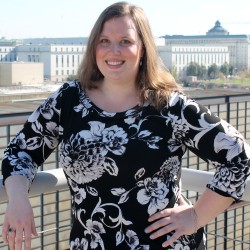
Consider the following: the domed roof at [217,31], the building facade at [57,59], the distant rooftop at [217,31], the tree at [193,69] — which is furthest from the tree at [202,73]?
the domed roof at [217,31]

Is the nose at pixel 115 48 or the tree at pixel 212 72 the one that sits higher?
the nose at pixel 115 48

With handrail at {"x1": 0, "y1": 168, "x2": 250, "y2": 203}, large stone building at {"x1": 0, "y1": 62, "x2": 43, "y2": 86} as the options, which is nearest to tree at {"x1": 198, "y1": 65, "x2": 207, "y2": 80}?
large stone building at {"x1": 0, "y1": 62, "x2": 43, "y2": 86}

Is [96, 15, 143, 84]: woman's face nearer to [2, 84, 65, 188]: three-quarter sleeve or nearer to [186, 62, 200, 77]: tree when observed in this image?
[2, 84, 65, 188]: three-quarter sleeve

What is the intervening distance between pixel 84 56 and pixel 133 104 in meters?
0.20

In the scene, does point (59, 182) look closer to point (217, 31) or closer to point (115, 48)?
point (115, 48)

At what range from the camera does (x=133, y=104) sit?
141 cm

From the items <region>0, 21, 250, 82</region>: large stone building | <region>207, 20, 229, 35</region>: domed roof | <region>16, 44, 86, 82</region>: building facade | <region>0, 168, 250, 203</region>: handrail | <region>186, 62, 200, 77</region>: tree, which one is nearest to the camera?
<region>0, 168, 250, 203</region>: handrail

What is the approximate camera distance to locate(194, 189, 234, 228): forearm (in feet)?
4.50

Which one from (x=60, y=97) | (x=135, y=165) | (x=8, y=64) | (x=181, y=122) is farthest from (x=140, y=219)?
(x=8, y=64)

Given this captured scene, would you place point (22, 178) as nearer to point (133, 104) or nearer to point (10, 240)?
point (10, 240)

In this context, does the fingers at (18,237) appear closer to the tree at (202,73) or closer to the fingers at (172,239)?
the fingers at (172,239)

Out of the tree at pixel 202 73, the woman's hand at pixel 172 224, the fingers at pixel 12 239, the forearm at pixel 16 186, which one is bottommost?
the tree at pixel 202 73

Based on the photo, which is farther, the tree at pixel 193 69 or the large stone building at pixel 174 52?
the tree at pixel 193 69

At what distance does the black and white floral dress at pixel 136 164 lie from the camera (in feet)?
4.40
